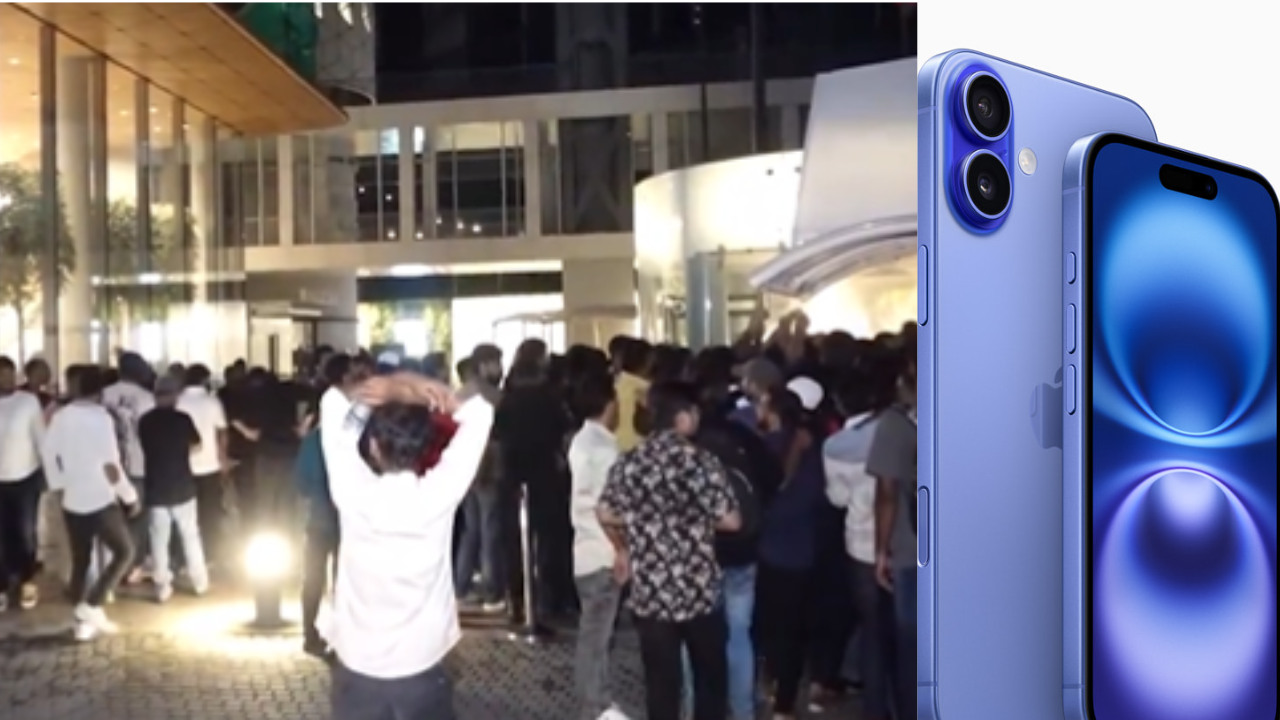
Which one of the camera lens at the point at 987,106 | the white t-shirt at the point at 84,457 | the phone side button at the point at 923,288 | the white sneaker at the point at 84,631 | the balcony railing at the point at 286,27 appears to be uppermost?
the balcony railing at the point at 286,27

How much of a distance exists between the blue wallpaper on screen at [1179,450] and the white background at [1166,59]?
29 cm

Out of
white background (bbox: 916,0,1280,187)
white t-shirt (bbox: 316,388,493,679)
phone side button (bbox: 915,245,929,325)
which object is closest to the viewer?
phone side button (bbox: 915,245,929,325)

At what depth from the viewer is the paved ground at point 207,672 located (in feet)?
7.98

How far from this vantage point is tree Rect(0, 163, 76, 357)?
242cm

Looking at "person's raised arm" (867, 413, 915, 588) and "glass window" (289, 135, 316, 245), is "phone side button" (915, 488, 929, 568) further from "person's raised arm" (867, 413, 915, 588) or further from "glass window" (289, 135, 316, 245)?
"glass window" (289, 135, 316, 245)

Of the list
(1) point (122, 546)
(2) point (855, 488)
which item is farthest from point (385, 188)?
(2) point (855, 488)

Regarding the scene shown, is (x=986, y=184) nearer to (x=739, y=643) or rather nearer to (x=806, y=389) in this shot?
(x=806, y=389)

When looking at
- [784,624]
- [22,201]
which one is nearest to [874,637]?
[784,624]

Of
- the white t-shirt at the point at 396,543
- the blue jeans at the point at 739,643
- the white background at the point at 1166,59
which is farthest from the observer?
the blue jeans at the point at 739,643

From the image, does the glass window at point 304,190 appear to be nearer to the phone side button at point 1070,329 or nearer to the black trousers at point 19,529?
the black trousers at point 19,529

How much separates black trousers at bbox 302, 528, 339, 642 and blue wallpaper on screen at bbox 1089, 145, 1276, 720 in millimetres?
1713

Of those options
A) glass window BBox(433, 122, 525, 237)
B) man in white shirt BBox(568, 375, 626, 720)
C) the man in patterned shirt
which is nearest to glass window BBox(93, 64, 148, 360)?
glass window BBox(433, 122, 525, 237)

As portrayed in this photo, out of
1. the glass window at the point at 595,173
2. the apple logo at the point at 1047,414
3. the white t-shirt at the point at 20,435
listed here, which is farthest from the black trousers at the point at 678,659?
the apple logo at the point at 1047,414

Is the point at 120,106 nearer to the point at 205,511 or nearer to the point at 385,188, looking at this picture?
the point at 385,188
